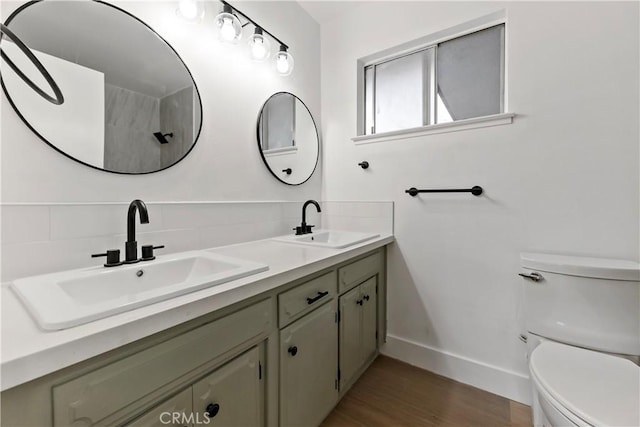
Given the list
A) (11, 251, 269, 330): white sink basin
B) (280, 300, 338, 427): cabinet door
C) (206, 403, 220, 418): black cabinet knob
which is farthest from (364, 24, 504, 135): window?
(206, 403, 220, 418): black cabinet knob

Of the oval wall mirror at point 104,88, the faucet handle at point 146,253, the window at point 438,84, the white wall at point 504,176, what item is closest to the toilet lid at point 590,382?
the white wall at point 504,176

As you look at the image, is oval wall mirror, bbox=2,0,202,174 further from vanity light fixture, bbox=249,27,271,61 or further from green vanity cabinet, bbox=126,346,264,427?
green vanity cabinet, bbox=126,346,264,427

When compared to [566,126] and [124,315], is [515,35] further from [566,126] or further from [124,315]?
[124,315]

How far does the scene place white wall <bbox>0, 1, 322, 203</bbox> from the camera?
0.91 meters

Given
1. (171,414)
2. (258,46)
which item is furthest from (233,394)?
(258,46)

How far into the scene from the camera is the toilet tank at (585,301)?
1127 mm

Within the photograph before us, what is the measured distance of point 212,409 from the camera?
0.79 meters

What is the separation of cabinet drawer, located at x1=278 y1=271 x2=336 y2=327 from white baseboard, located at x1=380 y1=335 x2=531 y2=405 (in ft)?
2.97

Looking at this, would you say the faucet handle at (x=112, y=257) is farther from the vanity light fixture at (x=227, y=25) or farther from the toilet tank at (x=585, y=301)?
the toilet tank at (x=585, y=301)

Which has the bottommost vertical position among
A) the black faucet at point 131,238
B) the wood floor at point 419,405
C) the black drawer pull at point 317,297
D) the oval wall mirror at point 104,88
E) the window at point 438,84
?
the wood floor at point 419,405

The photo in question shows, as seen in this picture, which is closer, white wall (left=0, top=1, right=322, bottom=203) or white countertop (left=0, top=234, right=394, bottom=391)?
white countertop (left=0, top=234, right=394, bottom=391)

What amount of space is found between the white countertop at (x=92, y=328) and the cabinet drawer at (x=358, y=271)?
457 mm

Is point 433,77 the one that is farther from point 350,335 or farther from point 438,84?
point 350,335

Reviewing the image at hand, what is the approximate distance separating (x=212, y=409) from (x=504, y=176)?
1680 mm
